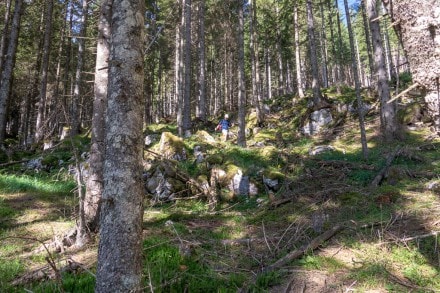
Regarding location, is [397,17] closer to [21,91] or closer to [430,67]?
[430,67]

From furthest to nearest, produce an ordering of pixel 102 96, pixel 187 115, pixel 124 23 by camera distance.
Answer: pixel 187 115 → pixel 102 96 → pixel 124 23

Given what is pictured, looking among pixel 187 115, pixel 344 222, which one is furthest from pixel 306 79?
pixel 344 222

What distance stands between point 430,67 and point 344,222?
387 cm

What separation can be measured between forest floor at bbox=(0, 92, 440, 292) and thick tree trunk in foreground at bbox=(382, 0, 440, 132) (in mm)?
1039

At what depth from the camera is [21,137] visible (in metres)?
24.3

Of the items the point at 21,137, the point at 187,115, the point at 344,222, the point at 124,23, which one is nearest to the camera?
the point at 124,23

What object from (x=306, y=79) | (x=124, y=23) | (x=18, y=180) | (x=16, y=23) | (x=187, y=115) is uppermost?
(x=306, y=79)

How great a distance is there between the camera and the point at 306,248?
4668mm

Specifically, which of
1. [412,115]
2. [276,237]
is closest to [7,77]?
[276,237]

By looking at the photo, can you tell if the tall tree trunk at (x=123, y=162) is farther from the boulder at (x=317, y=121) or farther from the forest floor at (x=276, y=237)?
Result: the boulder at (x=317, y=121)

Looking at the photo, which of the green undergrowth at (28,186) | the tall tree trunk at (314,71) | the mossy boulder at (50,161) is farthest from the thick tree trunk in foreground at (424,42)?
the tall tree trunk at (314,71)

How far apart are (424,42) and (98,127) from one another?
547 cm

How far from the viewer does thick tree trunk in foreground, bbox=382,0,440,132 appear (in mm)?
2256

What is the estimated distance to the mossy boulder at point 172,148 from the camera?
11.5 m
